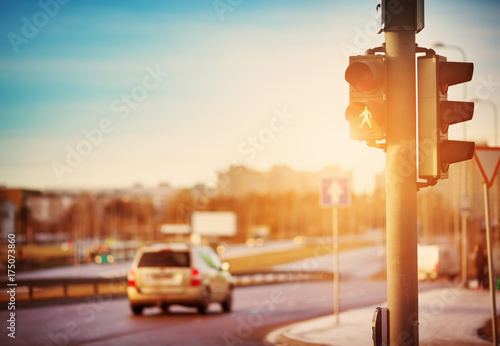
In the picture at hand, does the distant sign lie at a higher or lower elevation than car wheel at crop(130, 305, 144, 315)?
higher

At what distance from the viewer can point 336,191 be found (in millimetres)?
17734

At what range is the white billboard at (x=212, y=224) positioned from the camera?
99.5 m

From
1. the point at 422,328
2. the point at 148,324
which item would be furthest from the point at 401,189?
the point at 148,324

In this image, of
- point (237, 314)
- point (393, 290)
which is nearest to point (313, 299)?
point (237, 314)

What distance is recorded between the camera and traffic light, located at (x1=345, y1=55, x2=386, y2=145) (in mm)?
7328

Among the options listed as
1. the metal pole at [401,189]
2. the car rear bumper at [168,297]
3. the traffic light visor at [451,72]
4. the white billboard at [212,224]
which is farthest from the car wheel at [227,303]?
the white billboard at [212,224]

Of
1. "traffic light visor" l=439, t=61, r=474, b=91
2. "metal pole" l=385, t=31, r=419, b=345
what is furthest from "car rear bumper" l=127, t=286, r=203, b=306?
"traffic light visor" l=439, t=61, r=474, b=91

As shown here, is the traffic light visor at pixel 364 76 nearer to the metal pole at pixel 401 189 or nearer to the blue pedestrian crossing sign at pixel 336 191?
the metal pole at pixel 401 189

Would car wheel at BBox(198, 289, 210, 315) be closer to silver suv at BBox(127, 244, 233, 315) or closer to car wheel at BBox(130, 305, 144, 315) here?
silver suv at BBox(127, 244, 233, 315)

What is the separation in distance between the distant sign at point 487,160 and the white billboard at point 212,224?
8773cm

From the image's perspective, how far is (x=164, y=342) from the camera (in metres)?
15.0

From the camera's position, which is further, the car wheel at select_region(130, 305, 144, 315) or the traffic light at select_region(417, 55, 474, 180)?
the car wheel at select_region(130, 305, 144, 315)

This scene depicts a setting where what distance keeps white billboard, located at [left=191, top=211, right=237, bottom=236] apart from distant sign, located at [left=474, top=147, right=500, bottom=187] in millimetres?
87731

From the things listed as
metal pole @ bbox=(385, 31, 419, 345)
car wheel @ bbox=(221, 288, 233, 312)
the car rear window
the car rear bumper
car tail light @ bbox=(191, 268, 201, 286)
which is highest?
metal pole @ bbox=(385, 31, 419, 345)
